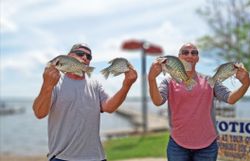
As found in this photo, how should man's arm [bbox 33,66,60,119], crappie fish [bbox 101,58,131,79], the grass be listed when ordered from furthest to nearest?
the grass → crappie fish [bbox 101,58,131,79] → man's arm [bbox 33,66,60,119]

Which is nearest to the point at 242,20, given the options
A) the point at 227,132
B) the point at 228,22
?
the point at 228,22

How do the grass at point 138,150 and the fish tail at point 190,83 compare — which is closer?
the fish tail at point 190,83

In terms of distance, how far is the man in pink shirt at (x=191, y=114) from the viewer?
470 centimetres

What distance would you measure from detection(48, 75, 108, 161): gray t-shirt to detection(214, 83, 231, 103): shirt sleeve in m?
1.13

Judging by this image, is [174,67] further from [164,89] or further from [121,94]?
[121,94]

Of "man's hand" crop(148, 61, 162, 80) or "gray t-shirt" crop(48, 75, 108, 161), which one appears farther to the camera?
"man's hand" crop(148, 61, 162, 80)

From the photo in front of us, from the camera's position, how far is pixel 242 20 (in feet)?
74.6

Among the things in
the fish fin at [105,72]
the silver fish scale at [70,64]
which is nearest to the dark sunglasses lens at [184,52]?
the fish fin at [105,72]

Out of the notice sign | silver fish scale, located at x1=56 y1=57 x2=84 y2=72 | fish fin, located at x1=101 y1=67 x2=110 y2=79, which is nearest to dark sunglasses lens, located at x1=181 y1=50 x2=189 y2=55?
fish fin, located at x1=101 y1=67 x2=110 y2=79

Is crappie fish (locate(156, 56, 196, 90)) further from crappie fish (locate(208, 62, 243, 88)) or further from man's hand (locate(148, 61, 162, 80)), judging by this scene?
crappie fish (locate(208, 62, 243, 88))

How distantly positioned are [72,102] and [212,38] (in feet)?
65.3

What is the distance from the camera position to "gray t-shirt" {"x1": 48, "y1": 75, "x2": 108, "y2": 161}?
438 centimetres

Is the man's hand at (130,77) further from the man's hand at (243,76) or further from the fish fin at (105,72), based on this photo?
the man's hand at (243,76)

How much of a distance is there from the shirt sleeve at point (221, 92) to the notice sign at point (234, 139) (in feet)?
8.64
